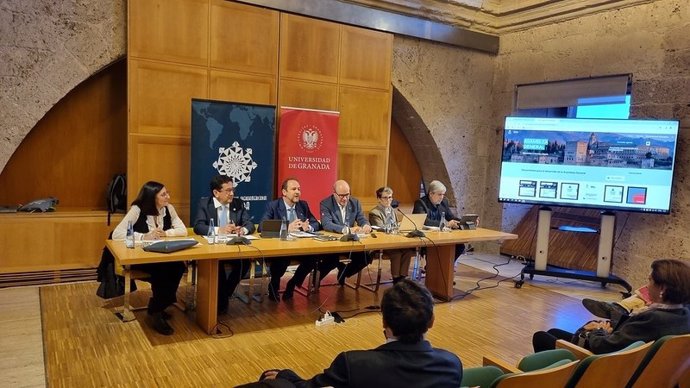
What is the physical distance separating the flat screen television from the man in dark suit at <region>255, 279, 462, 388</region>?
4545 millimetres

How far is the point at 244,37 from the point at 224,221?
88.9 inches

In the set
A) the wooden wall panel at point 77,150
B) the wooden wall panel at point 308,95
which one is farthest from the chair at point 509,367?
the wooden wall panel at point 77,150

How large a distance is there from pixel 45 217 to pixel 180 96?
1752 mm

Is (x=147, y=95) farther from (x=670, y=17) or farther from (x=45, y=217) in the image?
(x=670, y=17)

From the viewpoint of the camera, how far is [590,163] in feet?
18.3

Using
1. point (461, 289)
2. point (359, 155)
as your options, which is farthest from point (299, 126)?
point (461, 289)

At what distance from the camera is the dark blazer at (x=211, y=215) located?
415 cm

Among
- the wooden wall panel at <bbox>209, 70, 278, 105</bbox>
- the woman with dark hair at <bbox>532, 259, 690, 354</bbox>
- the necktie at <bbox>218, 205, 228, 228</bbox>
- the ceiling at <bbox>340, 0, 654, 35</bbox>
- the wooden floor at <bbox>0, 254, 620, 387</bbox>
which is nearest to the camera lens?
the woman with dark hair at <bbox>532, 259, 690, 354</bbox>

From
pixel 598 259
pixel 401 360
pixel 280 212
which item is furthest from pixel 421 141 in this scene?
pixel 401 360

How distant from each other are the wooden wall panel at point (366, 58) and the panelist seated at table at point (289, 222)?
2155mm

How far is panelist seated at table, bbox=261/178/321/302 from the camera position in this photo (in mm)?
4533

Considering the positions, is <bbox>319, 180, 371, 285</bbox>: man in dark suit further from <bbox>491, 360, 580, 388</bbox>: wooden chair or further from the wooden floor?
<bbox>491, 360, 580, 388</bbox>: wooden chair

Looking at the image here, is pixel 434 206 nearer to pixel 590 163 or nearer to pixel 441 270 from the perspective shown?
pixel 441 270

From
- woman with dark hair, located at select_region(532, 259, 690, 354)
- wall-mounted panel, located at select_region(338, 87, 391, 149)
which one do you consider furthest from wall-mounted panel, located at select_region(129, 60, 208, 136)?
woman with dark hair, located at select_region(532, 259, 690, 354)
